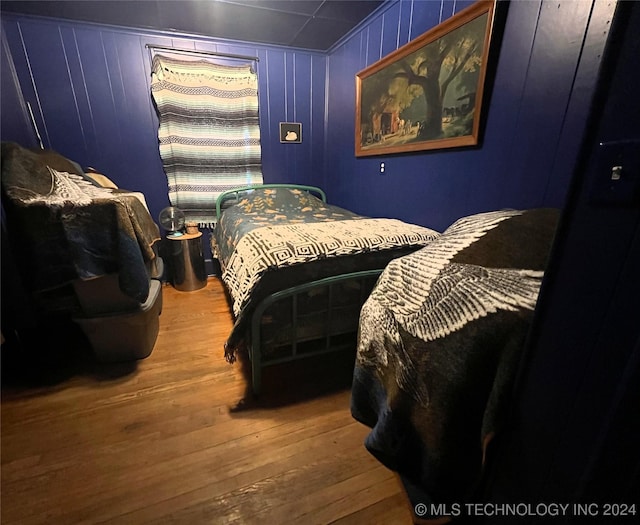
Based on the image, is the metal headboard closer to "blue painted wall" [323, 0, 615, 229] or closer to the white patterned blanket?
"blue painted wall" [323, 0, 615, 229]

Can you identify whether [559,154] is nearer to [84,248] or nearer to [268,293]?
[268,293]

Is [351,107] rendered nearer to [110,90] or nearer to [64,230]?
[110,90]

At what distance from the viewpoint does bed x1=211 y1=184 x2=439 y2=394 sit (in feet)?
4.39

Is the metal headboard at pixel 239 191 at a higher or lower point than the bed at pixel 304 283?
higher

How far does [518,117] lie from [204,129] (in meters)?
2.47

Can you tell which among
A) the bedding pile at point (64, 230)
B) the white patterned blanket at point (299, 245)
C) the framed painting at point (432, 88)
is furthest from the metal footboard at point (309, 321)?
the framed painting at point (432, 88)

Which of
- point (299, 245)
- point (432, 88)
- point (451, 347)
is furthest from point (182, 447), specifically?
point (432, 88)

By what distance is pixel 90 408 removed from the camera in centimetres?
139

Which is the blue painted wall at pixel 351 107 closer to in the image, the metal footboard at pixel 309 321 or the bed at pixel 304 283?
the bed at pixel 304 283

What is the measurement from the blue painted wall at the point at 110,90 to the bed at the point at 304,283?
1.77 m

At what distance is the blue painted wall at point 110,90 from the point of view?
87.7 inches

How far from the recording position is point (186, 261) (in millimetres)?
2684

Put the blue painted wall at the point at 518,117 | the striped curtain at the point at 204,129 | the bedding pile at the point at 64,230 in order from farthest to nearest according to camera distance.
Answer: the striped curtain at the point at 204,129 < the bedding pile at the point at 64,230 < the blue painted wall at the point at 518,117

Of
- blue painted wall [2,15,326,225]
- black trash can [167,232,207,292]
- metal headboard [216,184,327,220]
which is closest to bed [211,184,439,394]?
black trash can [167,232,207,292]
